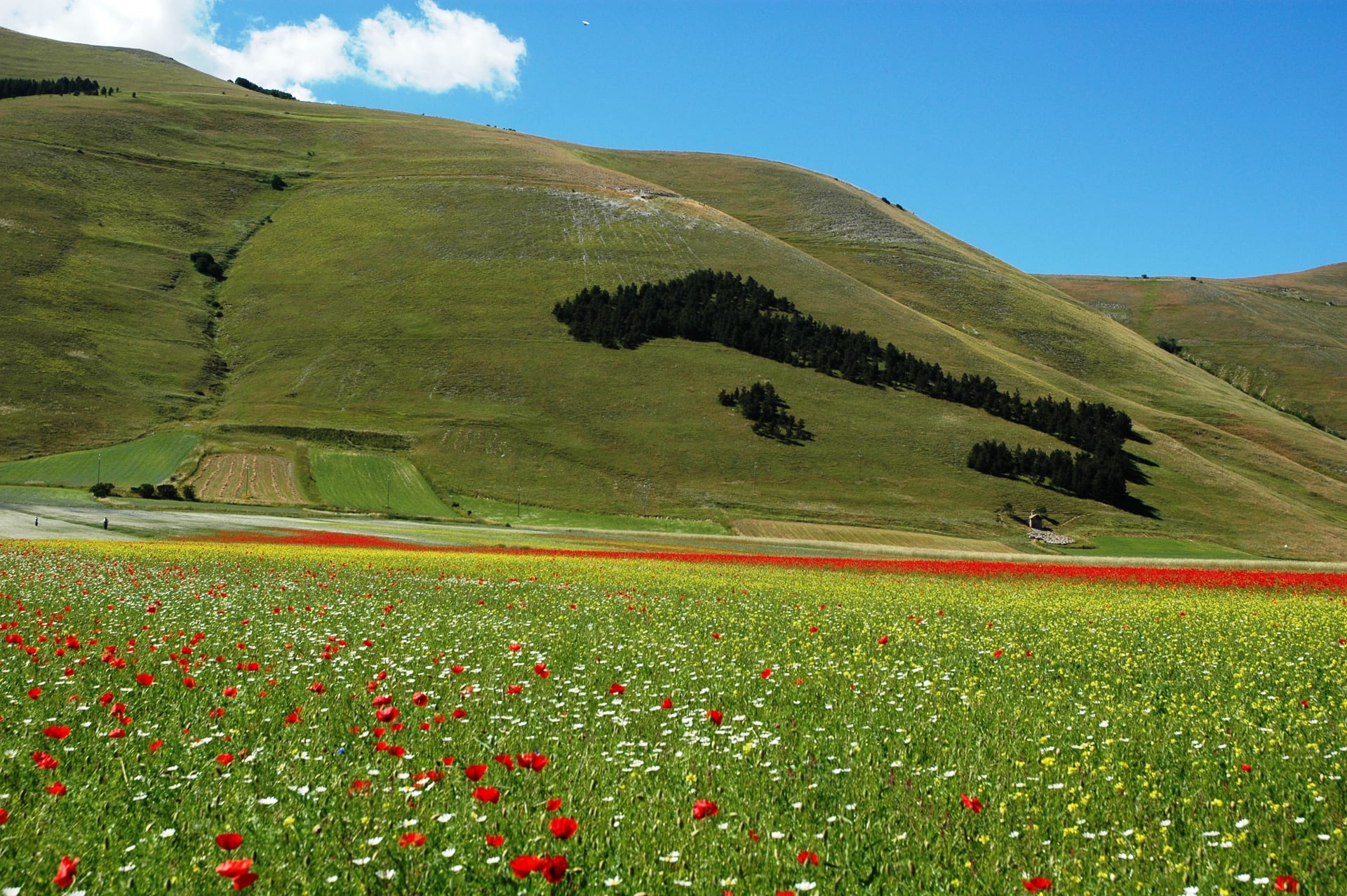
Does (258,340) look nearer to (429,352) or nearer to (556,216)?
(429,352)

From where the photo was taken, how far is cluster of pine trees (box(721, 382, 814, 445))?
400 feet

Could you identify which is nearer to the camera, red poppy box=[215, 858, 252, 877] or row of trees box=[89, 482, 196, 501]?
red poppy box=[215, 858, 252, 877]

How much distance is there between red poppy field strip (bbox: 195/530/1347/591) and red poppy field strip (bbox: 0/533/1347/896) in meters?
19.1

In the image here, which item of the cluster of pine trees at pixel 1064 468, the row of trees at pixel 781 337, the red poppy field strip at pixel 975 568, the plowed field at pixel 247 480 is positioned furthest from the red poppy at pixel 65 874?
the row of trees at pixel 781 337

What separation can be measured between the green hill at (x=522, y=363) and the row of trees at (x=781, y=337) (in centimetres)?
344

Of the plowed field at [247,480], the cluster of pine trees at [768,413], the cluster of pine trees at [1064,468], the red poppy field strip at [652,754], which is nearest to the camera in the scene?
the red poppy field strip at [652,754]

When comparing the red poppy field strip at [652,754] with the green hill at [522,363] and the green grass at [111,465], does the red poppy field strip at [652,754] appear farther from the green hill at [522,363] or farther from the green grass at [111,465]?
the green grass at [111,465]

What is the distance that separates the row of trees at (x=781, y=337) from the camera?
431 feet

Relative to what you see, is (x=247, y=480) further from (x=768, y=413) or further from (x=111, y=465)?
(x=768, y=413)

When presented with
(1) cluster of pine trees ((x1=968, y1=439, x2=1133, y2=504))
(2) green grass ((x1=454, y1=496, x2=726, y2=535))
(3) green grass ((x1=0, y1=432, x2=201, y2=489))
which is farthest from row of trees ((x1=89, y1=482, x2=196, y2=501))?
(1) cluster of pine trees ((x1=968, y1=439, x2=1133, y2=504))

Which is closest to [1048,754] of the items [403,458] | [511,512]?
[511,512]

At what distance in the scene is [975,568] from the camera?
1614 inches

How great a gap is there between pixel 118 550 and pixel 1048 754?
39312 mm

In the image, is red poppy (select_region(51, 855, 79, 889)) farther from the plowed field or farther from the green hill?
the green hill
